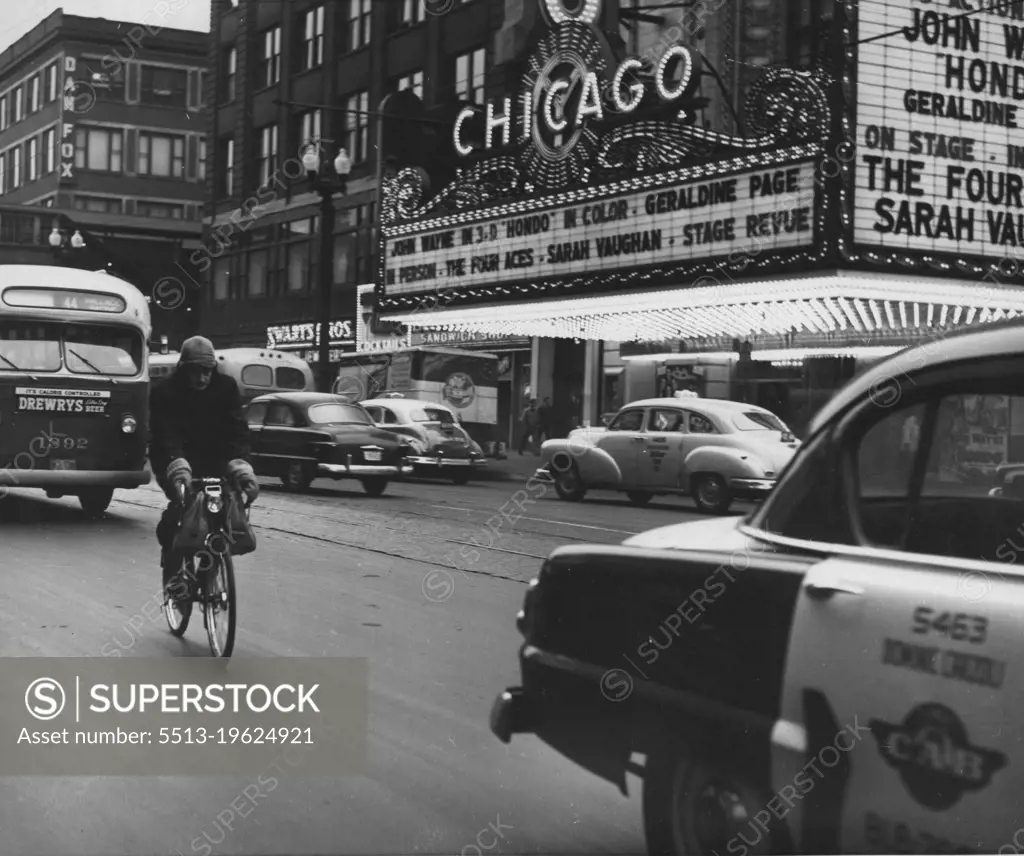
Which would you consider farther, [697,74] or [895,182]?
[697,74]

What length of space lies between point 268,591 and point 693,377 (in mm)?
15061

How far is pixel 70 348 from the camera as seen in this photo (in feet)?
44.3

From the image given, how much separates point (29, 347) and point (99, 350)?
732 millimetres

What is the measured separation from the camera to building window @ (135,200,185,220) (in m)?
58.5

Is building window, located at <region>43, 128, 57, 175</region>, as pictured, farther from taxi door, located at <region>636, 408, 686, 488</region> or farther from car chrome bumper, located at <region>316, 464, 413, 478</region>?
taxi door, located at <region>636, 408, 686, 488</region>

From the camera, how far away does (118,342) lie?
541 inches

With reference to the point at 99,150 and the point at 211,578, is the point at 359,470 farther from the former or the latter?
the point at 99,150

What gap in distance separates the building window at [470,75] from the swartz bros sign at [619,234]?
12635 millimetres

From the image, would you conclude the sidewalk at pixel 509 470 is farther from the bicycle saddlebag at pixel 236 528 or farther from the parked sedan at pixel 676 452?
the bicycle saddlebag at pixel 236 528

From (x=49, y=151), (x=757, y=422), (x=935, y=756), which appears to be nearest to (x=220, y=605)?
(x=935, y=756)

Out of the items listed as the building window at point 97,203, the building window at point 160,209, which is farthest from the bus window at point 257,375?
the building window at point 97,203

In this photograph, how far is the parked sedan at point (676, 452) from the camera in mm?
12047

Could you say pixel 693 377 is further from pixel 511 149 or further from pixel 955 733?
pixel 955 733

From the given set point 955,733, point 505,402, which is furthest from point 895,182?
point 505,402
